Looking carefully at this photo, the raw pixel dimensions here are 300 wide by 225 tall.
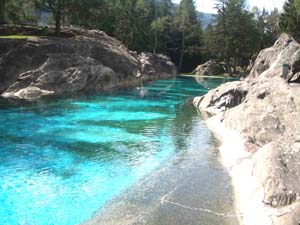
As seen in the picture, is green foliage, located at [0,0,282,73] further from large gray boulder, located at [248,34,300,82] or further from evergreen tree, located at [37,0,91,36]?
large gray boulder, located at [248,34,300,82]

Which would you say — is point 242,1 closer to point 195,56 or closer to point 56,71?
point 195,56

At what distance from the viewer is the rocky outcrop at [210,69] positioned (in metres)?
64.4

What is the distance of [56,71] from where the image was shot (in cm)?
3234

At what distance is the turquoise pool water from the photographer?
10266 mm

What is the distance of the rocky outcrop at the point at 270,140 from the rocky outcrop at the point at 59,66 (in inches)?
508

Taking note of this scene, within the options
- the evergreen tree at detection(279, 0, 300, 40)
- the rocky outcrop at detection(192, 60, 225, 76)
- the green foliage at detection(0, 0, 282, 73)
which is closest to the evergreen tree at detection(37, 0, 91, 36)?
the green foliage at detection(0, 0, 282, 73)

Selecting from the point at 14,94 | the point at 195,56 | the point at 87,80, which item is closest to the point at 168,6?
the point at 195,56

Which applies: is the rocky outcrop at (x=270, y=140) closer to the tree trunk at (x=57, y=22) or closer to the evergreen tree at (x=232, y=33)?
the tree trunk at (x=57, y=22)

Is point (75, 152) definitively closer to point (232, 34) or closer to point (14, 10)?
point (14, 10)

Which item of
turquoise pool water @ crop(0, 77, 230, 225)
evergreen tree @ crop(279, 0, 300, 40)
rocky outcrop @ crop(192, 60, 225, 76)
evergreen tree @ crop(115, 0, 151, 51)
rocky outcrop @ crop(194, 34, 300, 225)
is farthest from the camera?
rocky outcrop @ crop(192, 60, 225, 76)

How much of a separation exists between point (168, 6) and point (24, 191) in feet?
226

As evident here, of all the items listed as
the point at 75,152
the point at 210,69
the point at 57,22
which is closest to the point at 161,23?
the point at 210,69

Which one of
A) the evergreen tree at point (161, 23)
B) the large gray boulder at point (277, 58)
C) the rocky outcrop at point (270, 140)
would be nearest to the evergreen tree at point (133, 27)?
the evergreen tree at point (161, 23)

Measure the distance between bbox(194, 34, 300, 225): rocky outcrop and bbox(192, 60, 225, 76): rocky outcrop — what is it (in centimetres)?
3923
